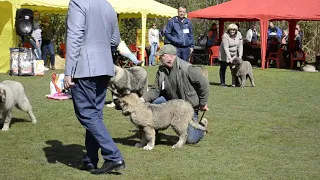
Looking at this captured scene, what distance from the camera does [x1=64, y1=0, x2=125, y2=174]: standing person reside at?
5309mm

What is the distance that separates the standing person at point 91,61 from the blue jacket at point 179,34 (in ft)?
21.4

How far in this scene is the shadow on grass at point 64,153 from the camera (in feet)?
21.3

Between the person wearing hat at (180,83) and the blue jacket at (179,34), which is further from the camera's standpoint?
the blue jacket at (179,34)

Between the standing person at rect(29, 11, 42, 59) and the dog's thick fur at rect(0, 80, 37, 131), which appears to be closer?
the dog's thick fur at rect(0, 80, 37, 131)

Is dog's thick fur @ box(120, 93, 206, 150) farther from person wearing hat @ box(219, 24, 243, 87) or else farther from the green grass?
person wearing hat @ box(219, 24, 243, 87)

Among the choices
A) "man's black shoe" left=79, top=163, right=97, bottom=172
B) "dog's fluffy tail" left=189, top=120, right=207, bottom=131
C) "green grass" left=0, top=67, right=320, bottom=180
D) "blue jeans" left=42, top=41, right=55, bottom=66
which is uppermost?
"blue jeans" left=42, top=41, right=55, bottom=66

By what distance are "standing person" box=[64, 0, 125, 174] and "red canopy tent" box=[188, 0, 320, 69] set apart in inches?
668

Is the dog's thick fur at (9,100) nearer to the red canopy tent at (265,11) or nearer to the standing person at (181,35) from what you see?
the standing person at (181,35)

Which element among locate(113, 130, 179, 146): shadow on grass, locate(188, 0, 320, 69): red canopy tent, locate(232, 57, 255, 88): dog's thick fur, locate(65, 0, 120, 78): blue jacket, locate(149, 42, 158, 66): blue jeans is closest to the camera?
locate(65, 0, 120, 78): blue jacket

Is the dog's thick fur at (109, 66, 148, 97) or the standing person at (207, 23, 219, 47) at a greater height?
the standing person at (207, 23, 219, 47)

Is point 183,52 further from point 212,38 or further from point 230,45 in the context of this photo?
point 212,38

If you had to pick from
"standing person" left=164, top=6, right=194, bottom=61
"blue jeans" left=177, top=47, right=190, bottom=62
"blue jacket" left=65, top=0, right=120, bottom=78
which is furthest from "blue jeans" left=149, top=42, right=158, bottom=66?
"blue jacket" left=65, top=0, right=120, bottom=78

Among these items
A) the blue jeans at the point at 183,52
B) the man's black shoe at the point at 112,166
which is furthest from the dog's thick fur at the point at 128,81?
the man's black shoe at the point at 112,166

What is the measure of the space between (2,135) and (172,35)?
5.28 m
